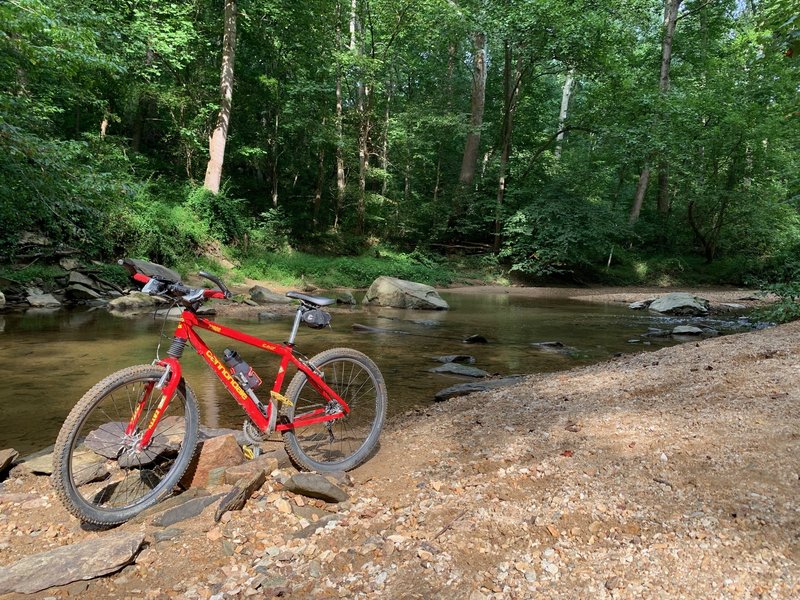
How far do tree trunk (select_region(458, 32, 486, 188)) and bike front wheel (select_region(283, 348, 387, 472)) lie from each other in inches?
850

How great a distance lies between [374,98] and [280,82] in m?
4.99

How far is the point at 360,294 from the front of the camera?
18750 mm

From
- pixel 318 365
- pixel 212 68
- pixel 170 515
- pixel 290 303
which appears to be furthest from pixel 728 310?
pixel 212 68

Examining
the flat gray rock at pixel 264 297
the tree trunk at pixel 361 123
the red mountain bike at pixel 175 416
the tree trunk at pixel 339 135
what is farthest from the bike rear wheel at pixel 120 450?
the tree trunk at pixel 361 123

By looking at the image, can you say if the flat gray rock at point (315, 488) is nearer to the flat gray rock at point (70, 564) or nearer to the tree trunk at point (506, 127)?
the flat gray rock at point (70, 564)

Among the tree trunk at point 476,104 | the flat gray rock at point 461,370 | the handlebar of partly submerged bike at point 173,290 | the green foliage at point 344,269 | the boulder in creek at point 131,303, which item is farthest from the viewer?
the tree trunk at point 476,104

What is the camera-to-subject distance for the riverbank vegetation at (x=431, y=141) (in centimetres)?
1895

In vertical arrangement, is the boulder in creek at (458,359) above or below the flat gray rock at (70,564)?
below

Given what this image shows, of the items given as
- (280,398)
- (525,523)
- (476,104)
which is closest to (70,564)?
(280,398)

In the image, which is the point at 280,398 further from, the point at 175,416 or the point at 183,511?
the point at 183,511

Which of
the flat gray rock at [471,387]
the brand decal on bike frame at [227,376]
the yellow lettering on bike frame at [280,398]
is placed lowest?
the flat gray rock at [471,387]

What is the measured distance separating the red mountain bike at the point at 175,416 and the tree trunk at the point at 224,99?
17.9m

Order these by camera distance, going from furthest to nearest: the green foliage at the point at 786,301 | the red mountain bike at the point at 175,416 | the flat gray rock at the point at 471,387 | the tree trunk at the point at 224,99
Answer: the tree trunk at the point at 224,99 < the green foliage at the point at 786,301 < the flat gray rock at the point at 471,387 < the red mountain bike at the point at 175,416

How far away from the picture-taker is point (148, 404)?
2900 mm
